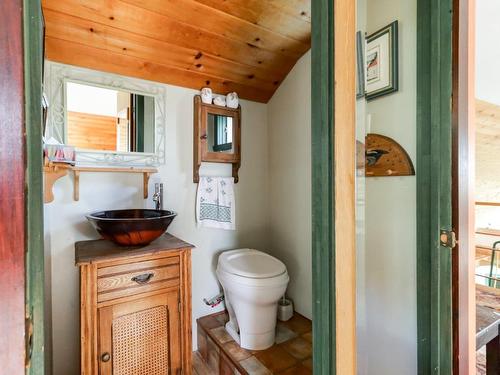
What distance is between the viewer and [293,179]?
2168 millimetres

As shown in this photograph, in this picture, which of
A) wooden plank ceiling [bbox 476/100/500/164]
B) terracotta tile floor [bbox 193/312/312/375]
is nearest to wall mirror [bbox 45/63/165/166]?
terracotta tile floor [bbox 193/312/312/375]

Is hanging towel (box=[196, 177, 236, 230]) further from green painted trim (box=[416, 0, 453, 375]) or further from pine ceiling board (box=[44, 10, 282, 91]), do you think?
green painted trim (box=[416, 0, 453, 375])

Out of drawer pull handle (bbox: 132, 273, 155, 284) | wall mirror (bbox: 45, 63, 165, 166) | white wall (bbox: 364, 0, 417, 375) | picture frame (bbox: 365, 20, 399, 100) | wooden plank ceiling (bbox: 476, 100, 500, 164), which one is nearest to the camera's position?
picture frame (bbox: 365, 20, 399, 100)

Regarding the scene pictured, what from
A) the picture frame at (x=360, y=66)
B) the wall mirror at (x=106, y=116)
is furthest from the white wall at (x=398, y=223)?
the wall mirror at (x=106, y=116)

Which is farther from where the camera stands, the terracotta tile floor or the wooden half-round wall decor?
the terracotta tile floor

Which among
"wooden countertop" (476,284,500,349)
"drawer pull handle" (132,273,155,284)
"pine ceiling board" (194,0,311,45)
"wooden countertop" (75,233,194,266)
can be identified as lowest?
"wooden countertop" (476,284,500,349)

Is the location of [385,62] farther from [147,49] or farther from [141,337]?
[141,337]

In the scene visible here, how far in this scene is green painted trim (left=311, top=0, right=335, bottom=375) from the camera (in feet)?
2.13

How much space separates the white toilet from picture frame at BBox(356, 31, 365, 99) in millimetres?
1221

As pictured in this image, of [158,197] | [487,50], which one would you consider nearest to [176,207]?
[158,197]

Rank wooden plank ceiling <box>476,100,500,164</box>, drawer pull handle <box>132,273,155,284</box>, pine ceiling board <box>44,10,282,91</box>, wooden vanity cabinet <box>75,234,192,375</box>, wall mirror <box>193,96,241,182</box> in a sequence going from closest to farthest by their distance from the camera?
wooden vanity cabinet <box>75,234,192,375</box>, drawer pull handle <box>132,273,155,284</box>, pine ceiling board <box>44,10,282,91</box>, wall mirror <box>193,96,241,182</box>, wooden plank ceiling <box>476,100,500,164</box>

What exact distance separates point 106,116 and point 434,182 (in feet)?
6.08

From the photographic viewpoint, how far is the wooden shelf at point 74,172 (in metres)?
1.27

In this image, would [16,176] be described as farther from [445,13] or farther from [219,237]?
[219,237]
